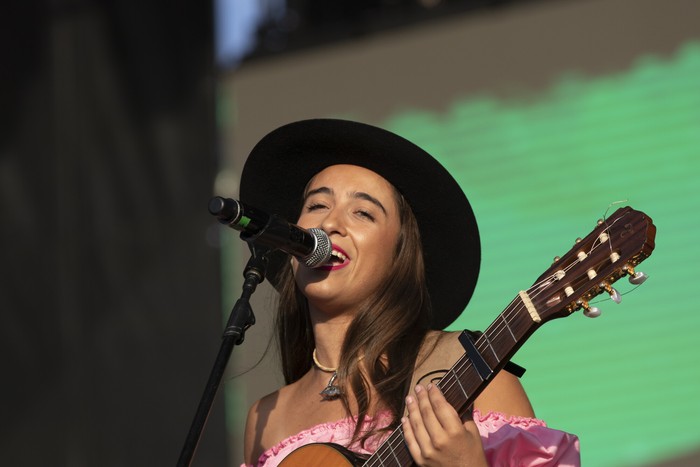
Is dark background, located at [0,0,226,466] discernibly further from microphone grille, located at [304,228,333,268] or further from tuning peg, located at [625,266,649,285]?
tuning peg, located at [625,266,649,285]

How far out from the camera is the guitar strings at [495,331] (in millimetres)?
2361

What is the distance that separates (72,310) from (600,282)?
13.8 feet

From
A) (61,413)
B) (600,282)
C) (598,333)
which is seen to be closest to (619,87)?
(598,333)

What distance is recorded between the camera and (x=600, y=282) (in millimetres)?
2301

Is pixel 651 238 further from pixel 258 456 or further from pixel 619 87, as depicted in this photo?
pixel 619 87

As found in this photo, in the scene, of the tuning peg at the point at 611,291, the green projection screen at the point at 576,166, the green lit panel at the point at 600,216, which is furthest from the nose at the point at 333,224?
the green lit panel at the point at 600,216

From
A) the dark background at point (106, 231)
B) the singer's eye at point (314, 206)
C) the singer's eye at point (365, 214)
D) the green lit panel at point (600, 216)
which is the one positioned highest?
the dark background at point (106, 231)

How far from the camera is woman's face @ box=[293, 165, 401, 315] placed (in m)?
3.09

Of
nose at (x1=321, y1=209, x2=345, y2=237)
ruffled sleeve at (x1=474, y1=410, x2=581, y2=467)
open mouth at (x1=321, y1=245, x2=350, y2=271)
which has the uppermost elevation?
nose at (x1=321, y1=209, x2=345, y2=237)

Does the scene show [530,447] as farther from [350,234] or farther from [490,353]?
[350,234]

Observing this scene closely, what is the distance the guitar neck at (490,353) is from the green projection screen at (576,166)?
172cm

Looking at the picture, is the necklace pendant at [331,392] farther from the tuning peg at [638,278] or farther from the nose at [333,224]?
the tuning peg at [638,278]

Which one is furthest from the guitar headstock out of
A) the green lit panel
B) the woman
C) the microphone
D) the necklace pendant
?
the green lit panel

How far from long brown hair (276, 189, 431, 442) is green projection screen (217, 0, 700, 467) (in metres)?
1.06
